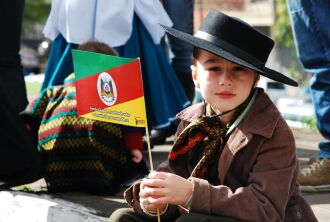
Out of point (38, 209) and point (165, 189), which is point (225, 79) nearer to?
point (165, 189)

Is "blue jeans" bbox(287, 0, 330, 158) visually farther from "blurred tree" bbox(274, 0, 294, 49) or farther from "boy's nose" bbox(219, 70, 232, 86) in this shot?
"blurred tree" bbox(274, 0, 294, 49)

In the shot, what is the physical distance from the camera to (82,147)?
13.6 ft

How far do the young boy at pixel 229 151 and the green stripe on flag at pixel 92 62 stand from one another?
0.74 ft

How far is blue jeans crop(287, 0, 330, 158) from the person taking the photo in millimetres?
3988

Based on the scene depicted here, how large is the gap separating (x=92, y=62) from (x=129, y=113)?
9.2 inches

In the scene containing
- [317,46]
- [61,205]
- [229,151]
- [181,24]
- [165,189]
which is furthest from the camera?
[181,24]

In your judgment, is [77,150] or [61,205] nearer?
[61,205]

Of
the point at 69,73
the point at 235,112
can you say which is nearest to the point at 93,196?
the point at 69,73

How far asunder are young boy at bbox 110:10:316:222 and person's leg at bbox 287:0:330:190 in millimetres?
1224

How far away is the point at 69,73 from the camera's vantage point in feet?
15.8

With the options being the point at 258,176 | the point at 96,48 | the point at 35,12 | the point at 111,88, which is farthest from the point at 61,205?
the point at 35,12

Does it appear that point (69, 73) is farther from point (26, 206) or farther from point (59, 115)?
point (26, 206)

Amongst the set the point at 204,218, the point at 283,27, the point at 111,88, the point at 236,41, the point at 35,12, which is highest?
the point at 236,41

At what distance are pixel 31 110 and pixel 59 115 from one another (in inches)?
9.5
